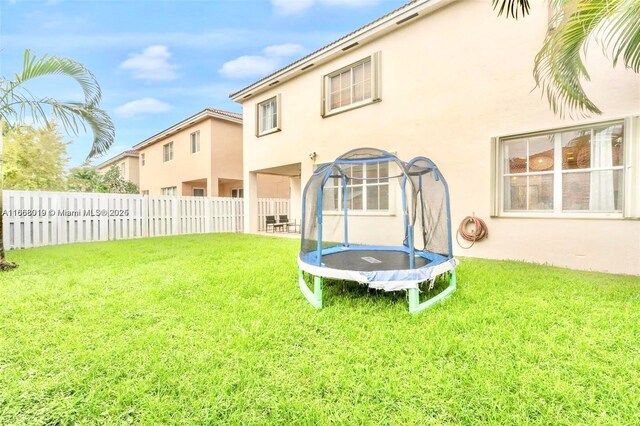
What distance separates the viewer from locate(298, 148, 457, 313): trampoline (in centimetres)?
431

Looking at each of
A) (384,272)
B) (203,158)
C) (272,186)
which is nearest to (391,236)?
(384,272)

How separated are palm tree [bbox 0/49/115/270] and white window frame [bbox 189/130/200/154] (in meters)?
11.8

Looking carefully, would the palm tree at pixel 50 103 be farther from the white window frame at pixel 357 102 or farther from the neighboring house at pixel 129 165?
the neighboring house at pixel 129 165

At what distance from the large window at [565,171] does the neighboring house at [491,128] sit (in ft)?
0.07

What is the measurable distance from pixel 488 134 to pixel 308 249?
5640mm

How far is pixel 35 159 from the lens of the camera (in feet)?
65.6

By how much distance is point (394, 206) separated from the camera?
31.5 feet

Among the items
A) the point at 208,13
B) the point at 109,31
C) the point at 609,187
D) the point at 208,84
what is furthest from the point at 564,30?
the point at 208,84

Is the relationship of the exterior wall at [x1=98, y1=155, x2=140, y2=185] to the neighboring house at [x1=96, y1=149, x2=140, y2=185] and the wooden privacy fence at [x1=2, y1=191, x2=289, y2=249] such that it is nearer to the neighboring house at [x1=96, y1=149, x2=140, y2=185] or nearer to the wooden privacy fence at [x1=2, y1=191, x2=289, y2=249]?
the neighboring house at [x1=96, y1=149, x2=140, y2=185]

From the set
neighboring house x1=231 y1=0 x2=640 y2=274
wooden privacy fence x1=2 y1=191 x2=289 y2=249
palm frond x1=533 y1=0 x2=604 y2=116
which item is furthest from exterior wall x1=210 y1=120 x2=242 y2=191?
palm frond x1=533 y1=0 x2=604 y2=116

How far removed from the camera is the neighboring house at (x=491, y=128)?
6137 millimetres

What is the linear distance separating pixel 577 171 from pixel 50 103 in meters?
12.1

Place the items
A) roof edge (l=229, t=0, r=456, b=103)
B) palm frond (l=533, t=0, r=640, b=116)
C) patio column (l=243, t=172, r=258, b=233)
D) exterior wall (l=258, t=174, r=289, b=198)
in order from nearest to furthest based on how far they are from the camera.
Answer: palm frond (l=533, t=0, r=640, b=116), roof edge (l=229, t=0, r=456, b=103), patio column (l=243, t=172, r=258, b=233), exterior wall (l=258, t=174, r=289, b=198)

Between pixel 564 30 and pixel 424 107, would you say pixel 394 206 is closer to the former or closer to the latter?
pixel 424 107
